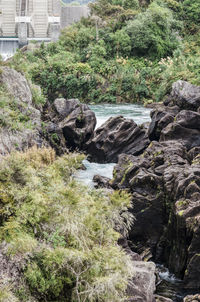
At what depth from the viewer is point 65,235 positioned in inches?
256

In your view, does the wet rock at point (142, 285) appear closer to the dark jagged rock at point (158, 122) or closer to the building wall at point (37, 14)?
the dark jagged rock at point (158, 122)

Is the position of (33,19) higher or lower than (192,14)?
lower

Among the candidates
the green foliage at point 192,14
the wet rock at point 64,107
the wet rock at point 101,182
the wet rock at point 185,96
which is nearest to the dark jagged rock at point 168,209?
the wet rock at point 101,182

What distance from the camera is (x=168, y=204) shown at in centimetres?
1082

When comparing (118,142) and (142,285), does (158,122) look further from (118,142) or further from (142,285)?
(142,285)

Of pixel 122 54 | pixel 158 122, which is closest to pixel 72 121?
pixel 158 122

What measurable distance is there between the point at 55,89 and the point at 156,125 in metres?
18.2

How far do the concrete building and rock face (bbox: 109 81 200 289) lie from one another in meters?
33.9

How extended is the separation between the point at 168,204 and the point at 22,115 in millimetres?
7288

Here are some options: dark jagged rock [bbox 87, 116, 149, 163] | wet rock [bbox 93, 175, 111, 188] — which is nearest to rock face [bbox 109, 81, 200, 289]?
wet rock [bbox 93, 175, 111, 188]

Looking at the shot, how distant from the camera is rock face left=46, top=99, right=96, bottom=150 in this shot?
18.2m

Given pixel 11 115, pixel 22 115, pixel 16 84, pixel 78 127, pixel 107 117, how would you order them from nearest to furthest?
pixel 11 115 < pixel 22 115 < pixel 16 84 < pixel 78 127 < pixel 107 117

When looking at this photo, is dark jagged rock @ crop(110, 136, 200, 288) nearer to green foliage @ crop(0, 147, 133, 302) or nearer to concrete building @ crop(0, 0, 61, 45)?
green foliage @ crop(0, 147, 133, 302)

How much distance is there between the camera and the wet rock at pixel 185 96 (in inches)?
752
